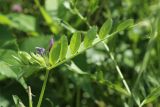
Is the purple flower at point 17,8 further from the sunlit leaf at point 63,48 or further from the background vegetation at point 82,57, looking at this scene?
the sunlit leaf at point 63,48

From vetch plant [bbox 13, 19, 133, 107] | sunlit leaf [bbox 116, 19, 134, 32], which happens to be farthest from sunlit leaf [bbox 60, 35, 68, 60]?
sunlit leaf [bbox 116, 19, 134, 32]

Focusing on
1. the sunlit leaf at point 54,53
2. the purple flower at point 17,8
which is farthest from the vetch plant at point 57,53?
the purple flower at point 17,8

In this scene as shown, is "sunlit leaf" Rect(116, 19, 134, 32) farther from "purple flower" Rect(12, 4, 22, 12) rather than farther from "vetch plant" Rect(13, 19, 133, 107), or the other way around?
"purple flower" Rect(12, 4, 22, 12)

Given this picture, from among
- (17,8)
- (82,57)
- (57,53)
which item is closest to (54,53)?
(57,53)

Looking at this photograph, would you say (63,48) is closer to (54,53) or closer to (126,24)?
(54,53)

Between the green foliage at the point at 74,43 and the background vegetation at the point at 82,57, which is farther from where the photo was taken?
the background vegetation at the point at 82,57

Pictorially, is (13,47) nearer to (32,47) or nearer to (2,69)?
(32,47)

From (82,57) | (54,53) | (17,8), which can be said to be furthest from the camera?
(17,8)

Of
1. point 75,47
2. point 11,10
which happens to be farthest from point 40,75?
point 75,47
